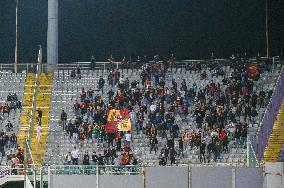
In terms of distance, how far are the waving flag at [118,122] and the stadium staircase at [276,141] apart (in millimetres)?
8523

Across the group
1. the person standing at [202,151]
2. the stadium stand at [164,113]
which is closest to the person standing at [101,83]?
→ the stadium stand at [164,113]

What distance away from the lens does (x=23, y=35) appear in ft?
176

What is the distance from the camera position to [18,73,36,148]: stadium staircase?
4155 cm

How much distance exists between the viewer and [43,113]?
43.7 meters

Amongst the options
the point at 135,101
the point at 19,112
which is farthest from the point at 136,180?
the point at 19,112

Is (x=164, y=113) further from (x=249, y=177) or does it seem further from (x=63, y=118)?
(x=249, y=177)

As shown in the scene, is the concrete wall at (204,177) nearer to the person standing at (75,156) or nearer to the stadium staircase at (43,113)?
the person standing at (75,156)

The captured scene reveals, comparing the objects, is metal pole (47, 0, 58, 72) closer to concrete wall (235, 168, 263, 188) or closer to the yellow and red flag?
the yellow and red flag

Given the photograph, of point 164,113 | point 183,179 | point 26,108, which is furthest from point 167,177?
point 26,108

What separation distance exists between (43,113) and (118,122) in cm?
578

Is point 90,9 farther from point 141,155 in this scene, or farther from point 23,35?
point 141,155

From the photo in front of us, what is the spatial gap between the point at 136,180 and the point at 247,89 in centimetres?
1502

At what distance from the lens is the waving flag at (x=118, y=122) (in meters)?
40.3

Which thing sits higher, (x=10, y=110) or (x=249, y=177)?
(x=10, y=110)
